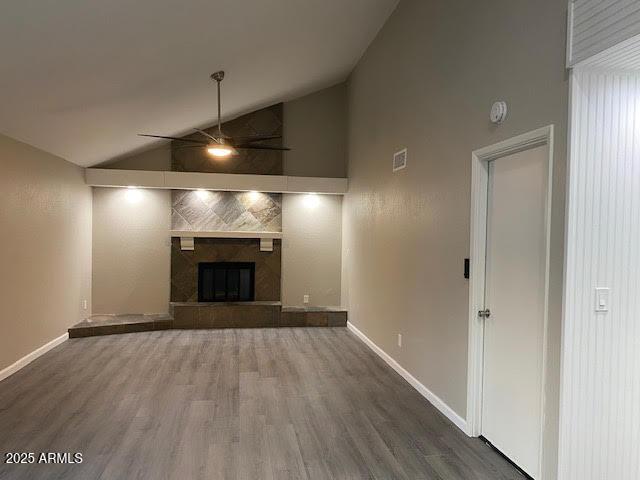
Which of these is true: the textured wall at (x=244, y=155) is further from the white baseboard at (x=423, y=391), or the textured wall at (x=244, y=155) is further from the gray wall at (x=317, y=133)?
the white baseboard at (x=423, y=391)

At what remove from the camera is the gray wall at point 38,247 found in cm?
424

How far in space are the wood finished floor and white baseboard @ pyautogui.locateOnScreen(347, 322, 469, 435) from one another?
0.22ft

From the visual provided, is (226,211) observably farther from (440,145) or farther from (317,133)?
(440,145)

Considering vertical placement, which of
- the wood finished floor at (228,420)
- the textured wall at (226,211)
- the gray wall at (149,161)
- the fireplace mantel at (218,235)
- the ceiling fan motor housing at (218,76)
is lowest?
the wood finished floor at (228,420)

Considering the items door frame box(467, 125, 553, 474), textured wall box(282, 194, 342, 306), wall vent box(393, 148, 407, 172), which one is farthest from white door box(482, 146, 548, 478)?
textured wall box(282, 194, 342, 306)

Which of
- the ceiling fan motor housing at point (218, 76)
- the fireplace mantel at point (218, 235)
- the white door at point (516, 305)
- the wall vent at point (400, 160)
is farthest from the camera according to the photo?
the fireplace mantel at point (218, 235)

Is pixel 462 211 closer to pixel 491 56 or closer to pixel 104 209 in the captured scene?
pixel 491 56

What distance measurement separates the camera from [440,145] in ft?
12.2

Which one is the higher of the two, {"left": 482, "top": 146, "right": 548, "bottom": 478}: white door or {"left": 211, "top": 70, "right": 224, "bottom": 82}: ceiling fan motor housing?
{"left": 211, "top": 70, "right": 224, "bottom": 82}: ceiling fan motor housing

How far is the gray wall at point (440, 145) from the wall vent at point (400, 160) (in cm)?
10

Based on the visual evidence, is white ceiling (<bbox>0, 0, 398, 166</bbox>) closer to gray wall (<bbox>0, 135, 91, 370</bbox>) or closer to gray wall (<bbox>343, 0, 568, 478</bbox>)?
gray wall (<bbox>0, 135, 91, 370</bbox>)

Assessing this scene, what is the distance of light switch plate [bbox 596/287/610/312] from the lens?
2248mm

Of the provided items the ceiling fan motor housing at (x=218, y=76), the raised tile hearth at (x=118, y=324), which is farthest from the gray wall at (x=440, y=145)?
the raised tile hearth at (x=118, y=324)

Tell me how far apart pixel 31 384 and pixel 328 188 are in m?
4.85
